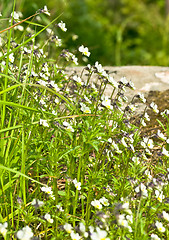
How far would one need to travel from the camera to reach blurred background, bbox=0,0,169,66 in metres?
8.20

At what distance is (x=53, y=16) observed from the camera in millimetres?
2758

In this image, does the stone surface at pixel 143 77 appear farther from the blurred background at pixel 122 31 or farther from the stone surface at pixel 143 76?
the blurred background at pixel 122 31

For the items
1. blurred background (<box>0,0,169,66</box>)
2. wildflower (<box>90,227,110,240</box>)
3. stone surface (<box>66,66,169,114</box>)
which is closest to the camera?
wildflower (<box>90,227,110,240</box>)

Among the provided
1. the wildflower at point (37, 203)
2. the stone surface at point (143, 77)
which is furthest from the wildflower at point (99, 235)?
the stone surface at point (143, 77)

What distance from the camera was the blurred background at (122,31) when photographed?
8204 millimetres

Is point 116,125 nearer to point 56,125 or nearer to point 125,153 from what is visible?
point 125,153

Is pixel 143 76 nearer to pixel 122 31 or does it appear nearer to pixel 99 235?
pixel 99 235

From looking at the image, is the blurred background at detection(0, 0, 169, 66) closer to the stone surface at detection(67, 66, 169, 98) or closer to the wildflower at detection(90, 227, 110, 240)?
the stone surface at detection(67, 66, 169, 98)

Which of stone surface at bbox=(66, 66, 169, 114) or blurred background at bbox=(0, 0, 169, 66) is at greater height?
blurred background at bbox=(0, 0, 169, 66)

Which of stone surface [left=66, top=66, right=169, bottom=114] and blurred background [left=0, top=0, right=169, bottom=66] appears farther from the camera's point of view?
blurred background [left=0, top=0, right=169, bottom=66]

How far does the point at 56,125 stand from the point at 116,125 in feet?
1.97

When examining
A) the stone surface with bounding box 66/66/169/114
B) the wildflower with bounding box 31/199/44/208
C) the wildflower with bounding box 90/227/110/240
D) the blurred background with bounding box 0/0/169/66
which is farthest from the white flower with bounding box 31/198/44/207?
the blurred background with bounding box 0/0/169/66

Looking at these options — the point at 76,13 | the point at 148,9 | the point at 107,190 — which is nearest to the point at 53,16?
the point at 107,190

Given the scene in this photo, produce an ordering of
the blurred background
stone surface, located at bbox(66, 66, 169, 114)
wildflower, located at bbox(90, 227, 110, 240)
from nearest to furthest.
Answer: wildflower, located at bbox(90, 227, 110, 240), stone surface, located at bbox(66, 66, 169, 114), the blurred background
